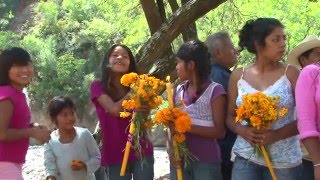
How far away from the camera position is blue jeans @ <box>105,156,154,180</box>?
385cm

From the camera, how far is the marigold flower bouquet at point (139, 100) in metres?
3.42

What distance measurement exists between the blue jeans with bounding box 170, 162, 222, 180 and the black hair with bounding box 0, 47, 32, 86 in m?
1.13

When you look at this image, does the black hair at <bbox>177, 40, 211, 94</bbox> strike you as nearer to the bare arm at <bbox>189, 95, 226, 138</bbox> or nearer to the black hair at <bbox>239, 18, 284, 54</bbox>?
the bare arm at <bbox>189, 95, 226, 138</bbox>

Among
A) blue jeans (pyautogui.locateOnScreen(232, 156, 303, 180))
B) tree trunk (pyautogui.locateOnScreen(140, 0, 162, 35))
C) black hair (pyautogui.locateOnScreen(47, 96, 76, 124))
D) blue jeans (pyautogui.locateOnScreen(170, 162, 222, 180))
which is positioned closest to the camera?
blue jeans (pyautogui.locateOnScreen(232, 156, 303, 180))

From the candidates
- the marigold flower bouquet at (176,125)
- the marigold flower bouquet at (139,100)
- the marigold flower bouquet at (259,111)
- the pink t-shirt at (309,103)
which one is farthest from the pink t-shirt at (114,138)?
the pink t-shirt at (309,103)

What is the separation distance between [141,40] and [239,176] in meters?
9.79

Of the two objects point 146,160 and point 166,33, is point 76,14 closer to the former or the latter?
point 166,33

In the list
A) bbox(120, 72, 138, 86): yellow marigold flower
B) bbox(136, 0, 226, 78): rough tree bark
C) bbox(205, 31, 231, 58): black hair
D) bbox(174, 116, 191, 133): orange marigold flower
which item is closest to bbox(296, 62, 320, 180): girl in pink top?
bbox(174, 116, 191, 133): orange marigold flower

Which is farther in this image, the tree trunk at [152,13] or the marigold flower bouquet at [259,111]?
the tree trunk at [152,13]

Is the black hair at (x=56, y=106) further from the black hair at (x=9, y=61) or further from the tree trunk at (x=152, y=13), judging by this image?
the tree trunk at (x=152, y=13)

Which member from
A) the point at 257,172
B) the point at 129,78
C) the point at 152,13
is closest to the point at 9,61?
the point at 129,78

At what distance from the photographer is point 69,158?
14.2ft

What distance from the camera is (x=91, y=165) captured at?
4.30m

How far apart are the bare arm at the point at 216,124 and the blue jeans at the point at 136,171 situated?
55 centimetres
